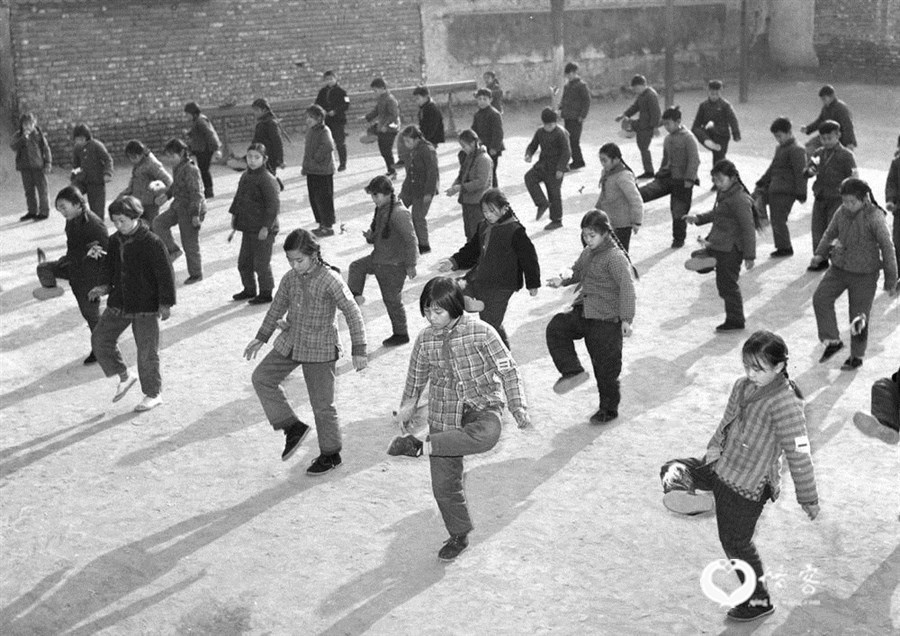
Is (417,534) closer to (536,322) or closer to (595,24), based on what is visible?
(536,322)

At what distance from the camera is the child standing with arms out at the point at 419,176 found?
13.7 meters

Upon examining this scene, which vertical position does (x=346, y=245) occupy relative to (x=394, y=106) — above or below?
below

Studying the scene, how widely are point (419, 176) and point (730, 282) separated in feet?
14.1

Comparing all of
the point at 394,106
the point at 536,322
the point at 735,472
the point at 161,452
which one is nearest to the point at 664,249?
the point at 536,322

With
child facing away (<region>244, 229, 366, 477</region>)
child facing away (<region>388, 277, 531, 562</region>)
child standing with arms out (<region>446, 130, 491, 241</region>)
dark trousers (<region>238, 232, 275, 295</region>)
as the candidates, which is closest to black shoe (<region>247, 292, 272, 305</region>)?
dark trousers (<region>238, 232, 275, 295</region>)

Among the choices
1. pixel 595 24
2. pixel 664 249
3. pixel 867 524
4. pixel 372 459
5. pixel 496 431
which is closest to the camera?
pixel 496 431

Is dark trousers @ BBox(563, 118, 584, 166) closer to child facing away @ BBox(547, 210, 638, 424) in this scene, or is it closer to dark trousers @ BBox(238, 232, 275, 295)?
dark trousers @ BBox(238, 232, 275, 295)

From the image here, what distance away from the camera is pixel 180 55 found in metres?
22.8

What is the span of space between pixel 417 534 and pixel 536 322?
4.74m

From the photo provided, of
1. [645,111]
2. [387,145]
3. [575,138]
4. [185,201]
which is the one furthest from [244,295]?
[575,138]

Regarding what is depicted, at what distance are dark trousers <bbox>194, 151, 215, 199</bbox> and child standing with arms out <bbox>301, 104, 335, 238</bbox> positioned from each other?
2.99 meters

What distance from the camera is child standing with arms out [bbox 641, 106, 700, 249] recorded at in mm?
13938

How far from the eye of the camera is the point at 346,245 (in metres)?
15.1

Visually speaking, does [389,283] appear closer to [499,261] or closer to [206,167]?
[499,261]
